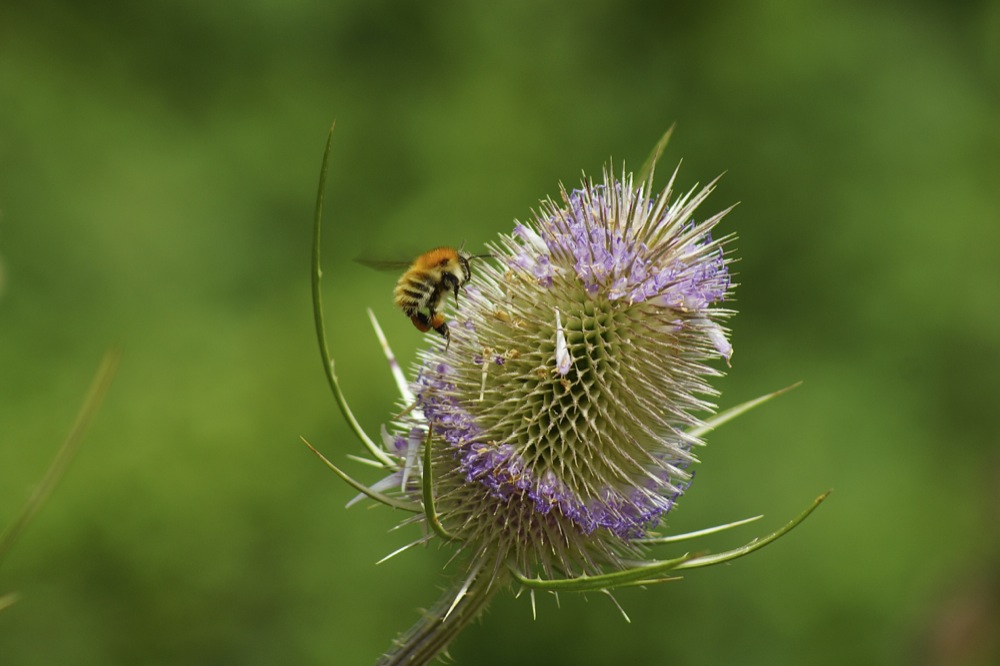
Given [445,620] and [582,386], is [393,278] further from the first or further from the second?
[445,620]

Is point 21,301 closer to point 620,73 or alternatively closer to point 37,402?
point 37,402

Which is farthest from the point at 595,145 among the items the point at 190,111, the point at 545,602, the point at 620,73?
the point at 545,602

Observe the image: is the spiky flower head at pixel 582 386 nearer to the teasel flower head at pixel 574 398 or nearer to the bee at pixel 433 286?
the teasel flower head at pixel 574 398

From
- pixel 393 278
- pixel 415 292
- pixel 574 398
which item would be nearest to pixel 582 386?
pixel 574 398

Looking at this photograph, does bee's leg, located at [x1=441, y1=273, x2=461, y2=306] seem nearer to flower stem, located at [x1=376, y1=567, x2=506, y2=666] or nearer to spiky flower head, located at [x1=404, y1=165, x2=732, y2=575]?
spiky flower head, located at [x1=404, y1=165, x2=732, y2=575]

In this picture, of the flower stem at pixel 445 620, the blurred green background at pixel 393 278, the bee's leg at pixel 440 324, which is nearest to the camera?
the flower stem at pixel 445 620

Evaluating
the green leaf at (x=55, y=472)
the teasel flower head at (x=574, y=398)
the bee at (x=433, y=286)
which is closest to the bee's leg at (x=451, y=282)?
the bee at (x=433, y=286)

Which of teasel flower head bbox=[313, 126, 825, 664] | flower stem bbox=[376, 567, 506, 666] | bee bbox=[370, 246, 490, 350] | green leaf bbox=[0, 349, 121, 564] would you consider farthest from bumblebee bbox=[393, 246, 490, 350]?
green leaf bbox=[0, 349, 121, 564]
